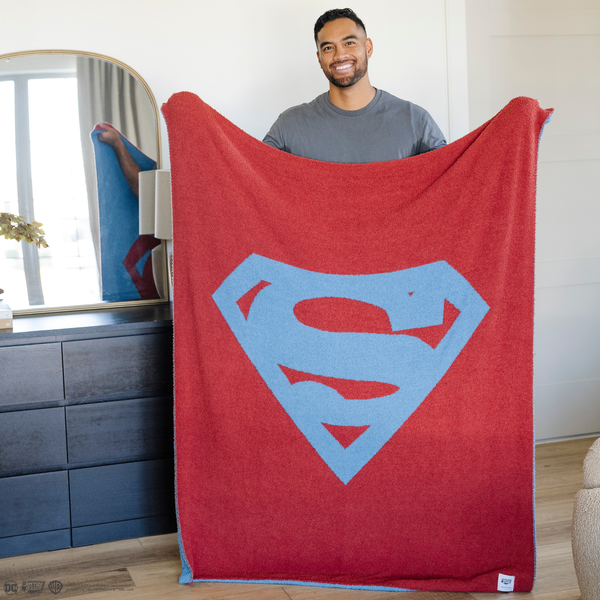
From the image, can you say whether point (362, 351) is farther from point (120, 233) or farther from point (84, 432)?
point (120, 233)


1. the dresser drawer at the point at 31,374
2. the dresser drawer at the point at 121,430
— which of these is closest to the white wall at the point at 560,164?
the dresser drawer at the point at 121,430

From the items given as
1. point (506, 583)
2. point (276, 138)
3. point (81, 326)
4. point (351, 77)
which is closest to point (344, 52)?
point (351, 77)

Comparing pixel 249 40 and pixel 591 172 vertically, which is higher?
pixel 249 40

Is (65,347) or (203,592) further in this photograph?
(65,347)

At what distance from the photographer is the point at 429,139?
6.72ft

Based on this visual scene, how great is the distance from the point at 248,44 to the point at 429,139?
0.91 m

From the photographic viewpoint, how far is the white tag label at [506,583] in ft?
5.78

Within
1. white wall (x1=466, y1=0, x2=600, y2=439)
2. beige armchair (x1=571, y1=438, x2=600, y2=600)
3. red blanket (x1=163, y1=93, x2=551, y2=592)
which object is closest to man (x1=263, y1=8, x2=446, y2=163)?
red blanket (x1=163, y1=93, x2=551, y2=592)

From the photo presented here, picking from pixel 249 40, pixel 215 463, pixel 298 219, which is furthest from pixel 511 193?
pixel 249 40

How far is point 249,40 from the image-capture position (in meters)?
2.51

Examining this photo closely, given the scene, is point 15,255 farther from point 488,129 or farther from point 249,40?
point 488,129

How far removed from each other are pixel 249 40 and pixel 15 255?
1.22 m

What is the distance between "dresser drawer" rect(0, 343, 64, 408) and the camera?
6.48 feet

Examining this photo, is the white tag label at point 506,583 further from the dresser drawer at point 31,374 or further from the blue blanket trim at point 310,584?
the dresser drawer at point 31,374
